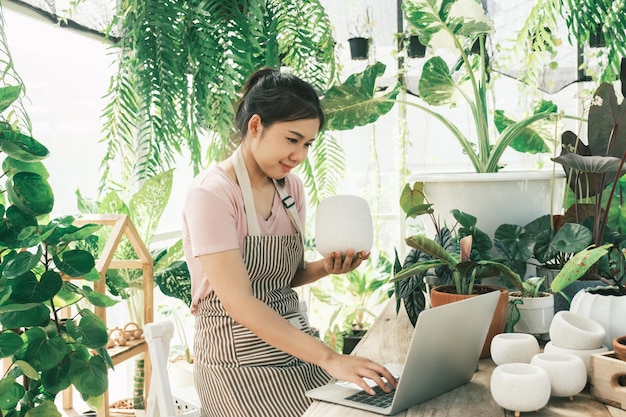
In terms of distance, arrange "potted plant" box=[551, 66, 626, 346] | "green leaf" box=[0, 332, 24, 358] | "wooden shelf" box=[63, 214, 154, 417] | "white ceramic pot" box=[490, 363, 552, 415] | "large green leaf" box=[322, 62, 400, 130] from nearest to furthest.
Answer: "white ceramic pot" box=[490, 363, 552, 415]
"potted plant" box=[551, 66, 626, 346]
"green leaf" box=[0, 332, 24, 358]
"large green leaf" box=[322, 62, 400, 130]
"wooden shelf" box=[63, 214, 154, 417]

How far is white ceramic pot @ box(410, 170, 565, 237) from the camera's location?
1.59 m

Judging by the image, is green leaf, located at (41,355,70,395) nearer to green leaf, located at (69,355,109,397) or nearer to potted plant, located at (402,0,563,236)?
green leaf, located at (69,355,109,397)

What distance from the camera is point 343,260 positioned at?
1.34 meters

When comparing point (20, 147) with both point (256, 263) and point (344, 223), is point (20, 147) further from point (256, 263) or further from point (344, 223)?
point (344, 223)

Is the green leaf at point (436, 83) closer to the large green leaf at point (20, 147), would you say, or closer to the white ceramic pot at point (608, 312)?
the white ceramic pot at point (608, 312)

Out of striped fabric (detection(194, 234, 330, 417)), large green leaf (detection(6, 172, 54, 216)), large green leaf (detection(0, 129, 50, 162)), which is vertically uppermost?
large green leaf (detection(0, 129, 50, 162))

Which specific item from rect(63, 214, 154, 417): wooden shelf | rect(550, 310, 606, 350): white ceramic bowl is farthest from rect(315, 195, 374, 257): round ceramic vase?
rect(63, 214, 154, 417): wooden shelf

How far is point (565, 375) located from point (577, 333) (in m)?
0.11

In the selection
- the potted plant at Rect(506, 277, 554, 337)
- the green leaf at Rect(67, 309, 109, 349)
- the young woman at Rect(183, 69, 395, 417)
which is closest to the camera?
the potted plant at Rect(506, 277, 554, 337)

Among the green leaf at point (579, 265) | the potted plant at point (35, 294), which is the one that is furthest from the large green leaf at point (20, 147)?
the green leaf at point (579, 265)

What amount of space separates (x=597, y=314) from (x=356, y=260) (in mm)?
479

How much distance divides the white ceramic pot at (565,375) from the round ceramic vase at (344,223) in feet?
1.41

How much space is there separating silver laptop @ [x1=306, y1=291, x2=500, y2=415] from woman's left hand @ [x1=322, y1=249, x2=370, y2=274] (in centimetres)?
29

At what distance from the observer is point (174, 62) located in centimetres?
191
